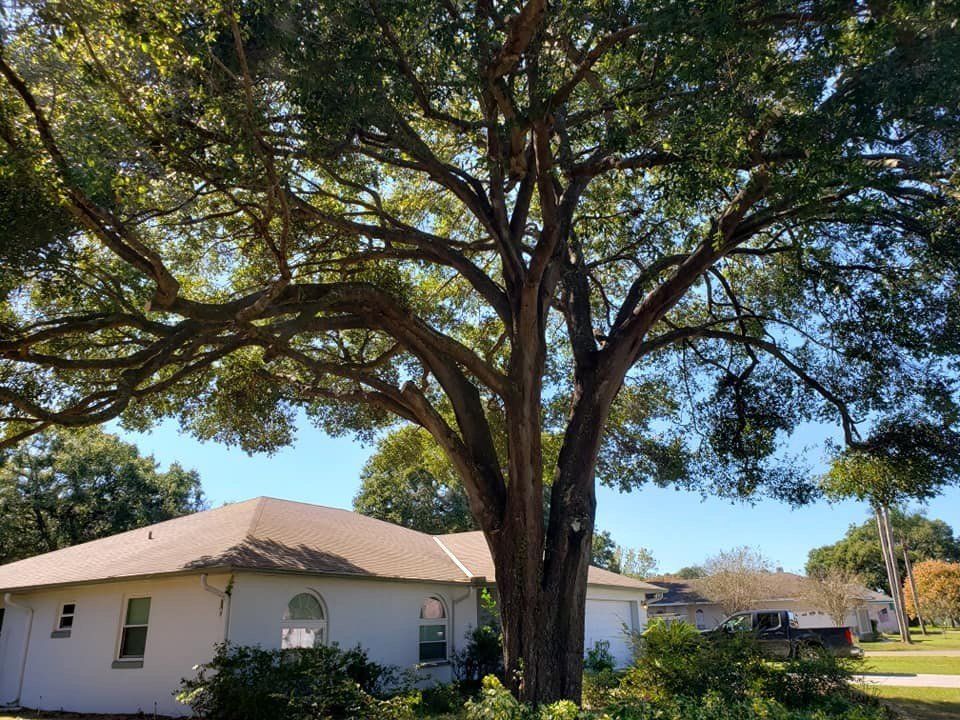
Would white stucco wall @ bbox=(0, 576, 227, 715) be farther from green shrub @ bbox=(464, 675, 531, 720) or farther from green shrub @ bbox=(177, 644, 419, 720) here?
green shrub @ bbox=(464, 675, 531, 720)

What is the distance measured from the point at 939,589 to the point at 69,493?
2053 inches

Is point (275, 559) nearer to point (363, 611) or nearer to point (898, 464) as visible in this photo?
point (363, 611)

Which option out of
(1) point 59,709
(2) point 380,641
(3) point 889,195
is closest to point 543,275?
(3) point 889,195

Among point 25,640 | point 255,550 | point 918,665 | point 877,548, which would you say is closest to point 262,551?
point 255,550

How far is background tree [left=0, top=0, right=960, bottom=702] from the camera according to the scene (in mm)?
7223

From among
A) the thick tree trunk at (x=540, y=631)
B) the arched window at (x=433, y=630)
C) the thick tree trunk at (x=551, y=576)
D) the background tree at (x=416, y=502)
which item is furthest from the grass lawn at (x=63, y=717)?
the background tree at (x=416, y=502)

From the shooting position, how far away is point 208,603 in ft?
45.8

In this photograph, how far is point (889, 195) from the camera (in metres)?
9.25

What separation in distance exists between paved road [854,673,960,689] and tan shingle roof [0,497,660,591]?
10.5 metres

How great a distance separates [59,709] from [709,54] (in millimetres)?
18069

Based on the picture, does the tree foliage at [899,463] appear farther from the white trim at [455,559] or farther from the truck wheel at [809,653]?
the white trim at [455,559]

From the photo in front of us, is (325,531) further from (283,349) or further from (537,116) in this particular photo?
(537,116)

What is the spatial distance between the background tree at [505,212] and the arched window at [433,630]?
6.27 m

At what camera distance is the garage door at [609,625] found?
24094mm
